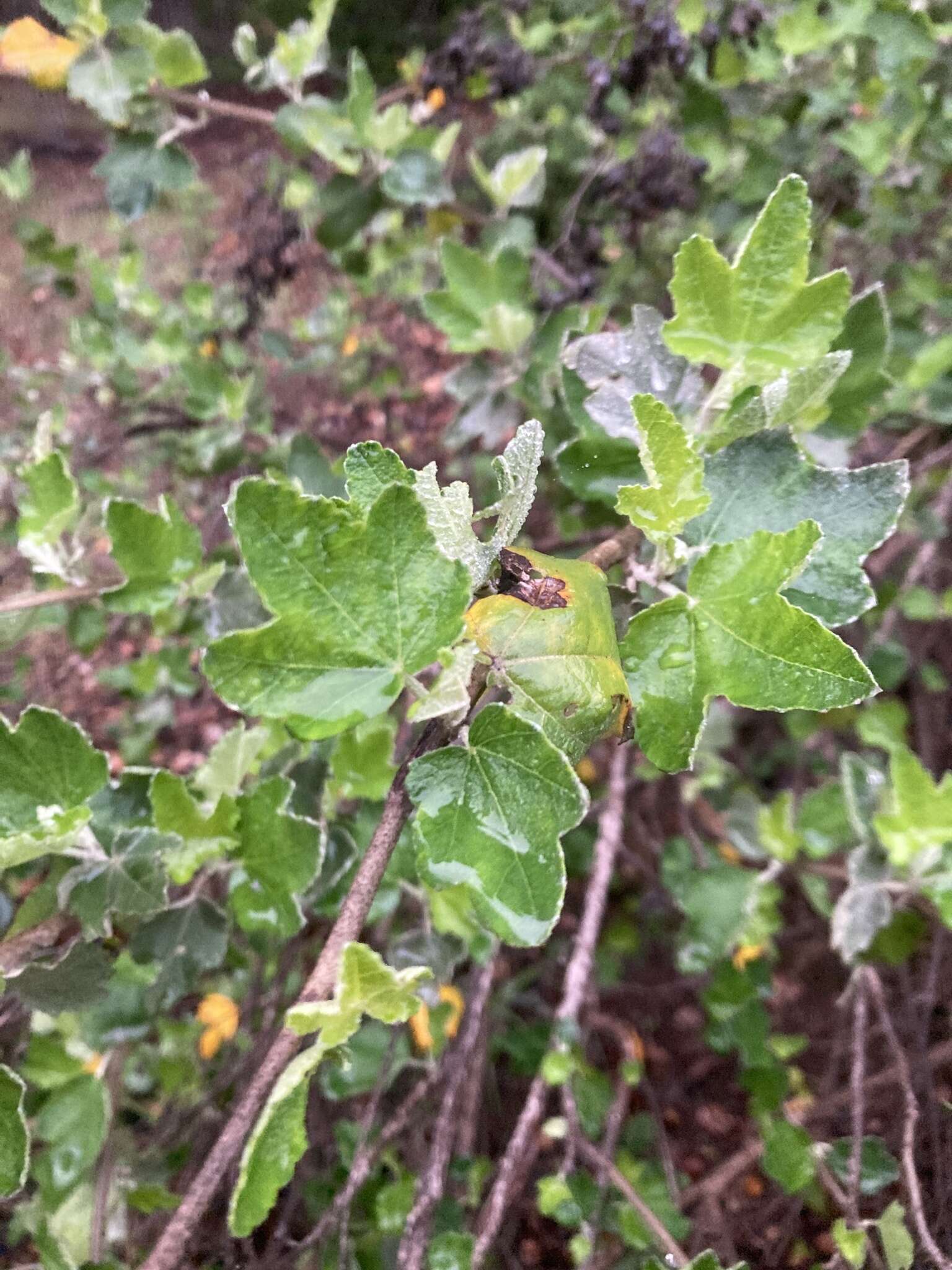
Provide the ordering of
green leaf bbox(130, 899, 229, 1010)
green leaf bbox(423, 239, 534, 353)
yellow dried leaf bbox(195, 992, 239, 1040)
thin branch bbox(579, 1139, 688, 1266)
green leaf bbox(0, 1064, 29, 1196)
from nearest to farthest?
green leaf bbox(0, 1064, 29, 1196)
green leaf bbox(130, 899, 229, 1010)
thin branch bbox(579, 1139, 688, 1266)
green leaf bbox(423, 239, 534, 353)
yellow dried leaf bbox(195, 992, 239, 1040)

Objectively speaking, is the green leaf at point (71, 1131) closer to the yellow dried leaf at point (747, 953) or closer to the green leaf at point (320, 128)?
the yellow dried leaf at point (747, 953)

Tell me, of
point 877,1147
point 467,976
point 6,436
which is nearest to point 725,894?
point 877,1147

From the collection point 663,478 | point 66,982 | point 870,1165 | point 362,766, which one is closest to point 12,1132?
point 66,982

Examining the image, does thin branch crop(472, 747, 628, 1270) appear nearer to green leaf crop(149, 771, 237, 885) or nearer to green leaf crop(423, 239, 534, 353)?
green leaf crop(149, 771, 237, 885)

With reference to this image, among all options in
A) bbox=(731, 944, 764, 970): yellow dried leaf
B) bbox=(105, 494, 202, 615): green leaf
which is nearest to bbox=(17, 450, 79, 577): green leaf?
bbox=(105, 494, 202, 615): green leaf

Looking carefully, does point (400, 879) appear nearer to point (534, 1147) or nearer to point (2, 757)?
point (2, 757)

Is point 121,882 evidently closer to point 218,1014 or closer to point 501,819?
point 501,819
